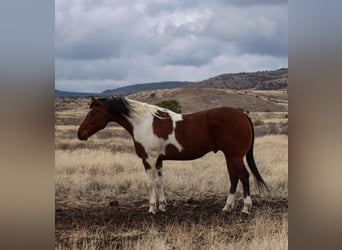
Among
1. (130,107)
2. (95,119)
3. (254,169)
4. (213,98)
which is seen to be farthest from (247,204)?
(95,119)

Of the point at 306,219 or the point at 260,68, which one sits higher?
the point at 260,68

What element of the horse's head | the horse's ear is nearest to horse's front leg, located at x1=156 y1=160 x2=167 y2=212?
the horse's head

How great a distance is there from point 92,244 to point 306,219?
4.88ft

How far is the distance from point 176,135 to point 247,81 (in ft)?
2.22

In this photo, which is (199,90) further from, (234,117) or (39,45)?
(39,45)

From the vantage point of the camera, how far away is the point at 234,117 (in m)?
4.14

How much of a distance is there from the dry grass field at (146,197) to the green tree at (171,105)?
35 centimetres

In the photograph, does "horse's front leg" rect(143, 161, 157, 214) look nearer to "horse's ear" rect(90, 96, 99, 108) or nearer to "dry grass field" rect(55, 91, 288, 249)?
"dry grass field" rect(55, 91, 288, 249)

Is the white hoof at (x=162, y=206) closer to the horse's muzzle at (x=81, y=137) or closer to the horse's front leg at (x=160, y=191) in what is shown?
the horse's front leg at (x=160, y=191)

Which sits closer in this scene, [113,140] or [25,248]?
[25,248]

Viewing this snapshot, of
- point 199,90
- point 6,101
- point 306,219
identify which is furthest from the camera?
point 199,90

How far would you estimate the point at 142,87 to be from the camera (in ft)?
13.6

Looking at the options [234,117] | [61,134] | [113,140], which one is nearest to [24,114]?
[61,134]

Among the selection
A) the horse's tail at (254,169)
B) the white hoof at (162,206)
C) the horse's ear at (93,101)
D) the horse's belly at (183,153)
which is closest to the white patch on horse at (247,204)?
the horse's tail at (254,169)
